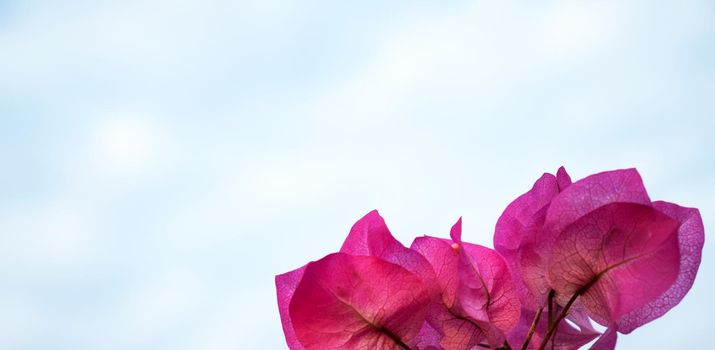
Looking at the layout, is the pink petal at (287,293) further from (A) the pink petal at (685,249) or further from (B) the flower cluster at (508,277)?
(A) the pink petal at (685,249)

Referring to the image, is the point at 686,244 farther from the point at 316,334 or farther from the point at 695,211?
the point at 316,334

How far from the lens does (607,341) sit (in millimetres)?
232

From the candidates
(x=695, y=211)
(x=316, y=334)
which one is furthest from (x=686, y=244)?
(x=316, y=334)

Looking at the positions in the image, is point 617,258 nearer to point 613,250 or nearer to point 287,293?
point 613,250

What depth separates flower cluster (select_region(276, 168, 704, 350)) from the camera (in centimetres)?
21

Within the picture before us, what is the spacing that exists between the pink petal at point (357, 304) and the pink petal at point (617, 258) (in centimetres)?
4

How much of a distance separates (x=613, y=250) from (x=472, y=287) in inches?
2.0

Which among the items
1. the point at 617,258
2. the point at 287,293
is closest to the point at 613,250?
the point at 617,258

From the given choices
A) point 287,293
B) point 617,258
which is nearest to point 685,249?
point 617,258

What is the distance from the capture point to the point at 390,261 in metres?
0.23

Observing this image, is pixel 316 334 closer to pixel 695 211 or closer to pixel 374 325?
pixel 374 325

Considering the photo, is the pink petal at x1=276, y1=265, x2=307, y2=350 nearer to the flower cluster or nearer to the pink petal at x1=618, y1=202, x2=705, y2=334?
the flower cluster

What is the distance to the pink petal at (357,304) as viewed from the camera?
217mm

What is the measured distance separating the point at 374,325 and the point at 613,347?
0.25 ft
